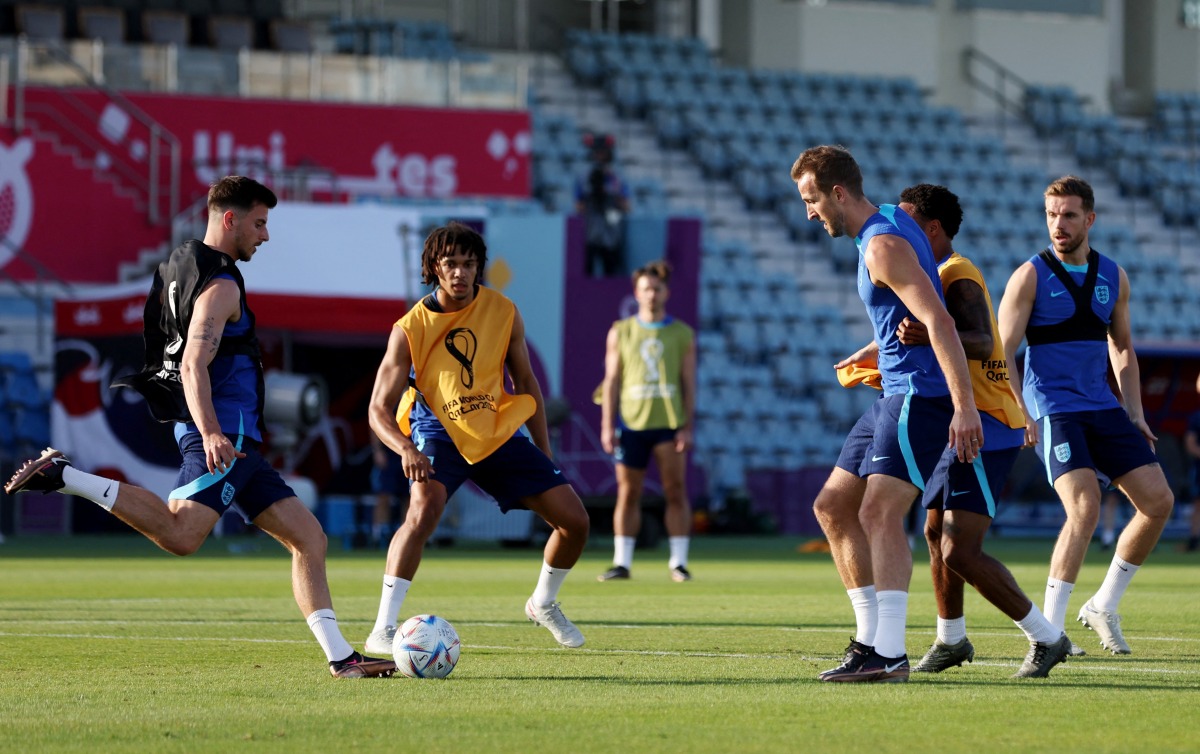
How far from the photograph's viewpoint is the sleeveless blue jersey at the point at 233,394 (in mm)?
7738

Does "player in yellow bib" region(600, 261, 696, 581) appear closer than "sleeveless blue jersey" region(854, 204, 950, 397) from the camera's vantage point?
No

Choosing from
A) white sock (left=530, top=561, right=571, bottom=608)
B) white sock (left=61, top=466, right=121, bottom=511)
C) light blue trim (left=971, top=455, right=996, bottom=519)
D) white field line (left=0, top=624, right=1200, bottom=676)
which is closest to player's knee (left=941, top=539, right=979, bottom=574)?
light blue trim (left=971, top=455, right=996, bottom=519)

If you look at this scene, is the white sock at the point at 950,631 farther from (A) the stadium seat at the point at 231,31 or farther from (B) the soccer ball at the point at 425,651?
(A) the stadium seat at the point at 231,31

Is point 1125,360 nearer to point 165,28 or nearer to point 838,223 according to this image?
point 838,223

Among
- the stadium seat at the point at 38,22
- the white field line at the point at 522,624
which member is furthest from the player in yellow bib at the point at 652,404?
the stadium seat at the point at 38,22

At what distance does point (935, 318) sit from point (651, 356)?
831 cm

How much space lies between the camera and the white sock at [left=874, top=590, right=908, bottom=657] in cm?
761

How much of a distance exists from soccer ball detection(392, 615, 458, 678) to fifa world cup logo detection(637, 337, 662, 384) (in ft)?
25.4

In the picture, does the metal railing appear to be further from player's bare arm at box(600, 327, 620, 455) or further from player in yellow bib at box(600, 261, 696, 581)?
player in yellow bib at box(600, 261, 696, 581)

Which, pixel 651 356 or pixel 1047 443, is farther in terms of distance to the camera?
pixel 651 356

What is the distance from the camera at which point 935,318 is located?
7254 mm

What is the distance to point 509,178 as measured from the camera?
97.8ft

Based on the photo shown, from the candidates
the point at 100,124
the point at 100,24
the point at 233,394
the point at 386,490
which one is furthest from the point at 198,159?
the point at 233,394

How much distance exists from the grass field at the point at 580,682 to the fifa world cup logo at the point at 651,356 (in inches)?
82.5
